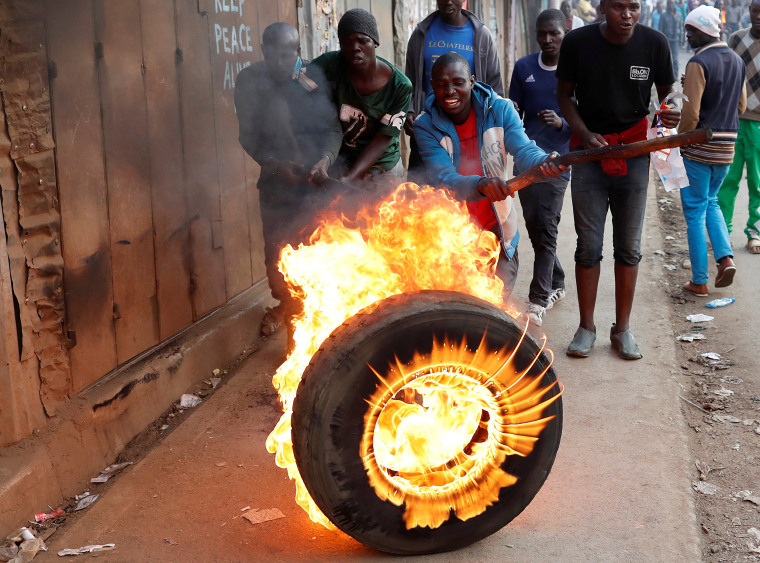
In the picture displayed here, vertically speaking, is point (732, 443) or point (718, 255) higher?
point (718, 255)

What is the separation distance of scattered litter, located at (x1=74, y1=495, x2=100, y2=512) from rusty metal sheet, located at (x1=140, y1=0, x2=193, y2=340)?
1.16 meters

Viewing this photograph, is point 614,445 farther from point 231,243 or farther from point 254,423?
point 231,243

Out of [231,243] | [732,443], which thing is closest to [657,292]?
[732,443]

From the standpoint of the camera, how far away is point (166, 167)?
14.6 feet

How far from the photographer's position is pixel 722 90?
6.19 m

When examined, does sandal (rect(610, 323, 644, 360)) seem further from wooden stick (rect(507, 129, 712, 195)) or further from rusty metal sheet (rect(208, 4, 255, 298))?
rusty metal sheet (rect(208, 4, 255, 298))

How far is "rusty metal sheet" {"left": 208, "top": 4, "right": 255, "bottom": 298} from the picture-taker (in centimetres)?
509

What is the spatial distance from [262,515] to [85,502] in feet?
2.85

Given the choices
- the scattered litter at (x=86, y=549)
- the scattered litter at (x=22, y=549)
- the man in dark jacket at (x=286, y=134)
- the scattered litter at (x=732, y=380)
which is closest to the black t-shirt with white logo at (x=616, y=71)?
the man in dark jacket at (x=286, y=134)

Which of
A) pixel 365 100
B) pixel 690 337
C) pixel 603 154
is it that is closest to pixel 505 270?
pixel 603 154

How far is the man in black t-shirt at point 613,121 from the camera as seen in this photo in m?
4.75

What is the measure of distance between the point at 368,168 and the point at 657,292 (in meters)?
3.10

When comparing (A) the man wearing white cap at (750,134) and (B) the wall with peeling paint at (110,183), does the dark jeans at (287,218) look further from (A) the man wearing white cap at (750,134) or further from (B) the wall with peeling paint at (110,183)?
(A) the man wearing white cap at (750,134)

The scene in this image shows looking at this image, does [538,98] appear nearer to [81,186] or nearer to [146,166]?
[146,166]
